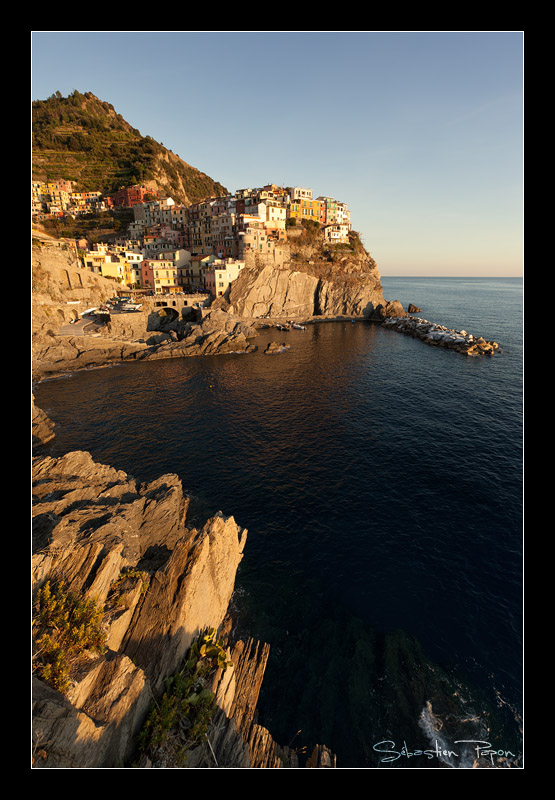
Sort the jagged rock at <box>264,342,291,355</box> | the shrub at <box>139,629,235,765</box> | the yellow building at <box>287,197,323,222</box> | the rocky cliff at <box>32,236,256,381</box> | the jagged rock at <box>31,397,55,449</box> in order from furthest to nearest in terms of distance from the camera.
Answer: the yellow building at <box>287,197,323,222</box>
the jagged rock at <box>264,342,291,355</box>
the rocky cliff at <box>32,236,256,381</box>
the jagged rock at <box>31,397,55,449</box>
the shrub at <box>139,629,235,765</box>

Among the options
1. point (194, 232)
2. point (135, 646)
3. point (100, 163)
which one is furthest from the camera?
point (100, 163)

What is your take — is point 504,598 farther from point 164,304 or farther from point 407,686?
point 164,304

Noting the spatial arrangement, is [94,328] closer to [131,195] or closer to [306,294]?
[306,294]

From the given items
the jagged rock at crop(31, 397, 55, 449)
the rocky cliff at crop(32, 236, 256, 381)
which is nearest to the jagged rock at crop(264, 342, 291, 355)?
the rocky cliff at crop(32, 236, 256, 381)

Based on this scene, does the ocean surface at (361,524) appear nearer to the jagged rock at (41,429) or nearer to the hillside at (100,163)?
the jagged rock at (41,429)

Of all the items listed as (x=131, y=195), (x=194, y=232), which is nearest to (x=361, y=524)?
(x=194, y=232)

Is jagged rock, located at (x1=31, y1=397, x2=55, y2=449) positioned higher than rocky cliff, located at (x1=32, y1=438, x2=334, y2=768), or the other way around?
jagged rock, located at (x1=31, y1=397, x2=55, y2=449)
